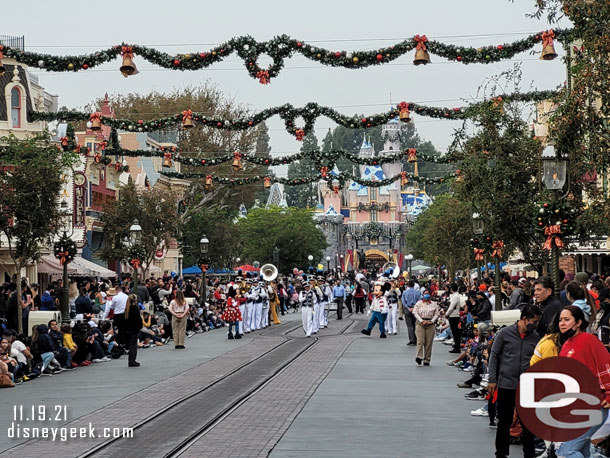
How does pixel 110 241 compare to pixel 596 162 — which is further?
pixel 110 241

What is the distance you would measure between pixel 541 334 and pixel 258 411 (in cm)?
504

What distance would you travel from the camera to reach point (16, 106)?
4691 cm

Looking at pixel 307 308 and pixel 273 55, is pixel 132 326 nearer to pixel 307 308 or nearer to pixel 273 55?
pixel 273 55

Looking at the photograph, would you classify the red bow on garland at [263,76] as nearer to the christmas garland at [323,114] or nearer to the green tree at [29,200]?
the christmas garland at [323,114]

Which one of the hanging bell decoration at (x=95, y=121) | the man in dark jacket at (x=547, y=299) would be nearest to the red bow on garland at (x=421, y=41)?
the hanging bell decoration at (x=95, y=121)

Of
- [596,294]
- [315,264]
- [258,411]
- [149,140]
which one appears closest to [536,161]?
[596,294]

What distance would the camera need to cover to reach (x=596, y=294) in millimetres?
18750

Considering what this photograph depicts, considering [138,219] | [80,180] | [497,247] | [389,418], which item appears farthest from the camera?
Result: [138,219]

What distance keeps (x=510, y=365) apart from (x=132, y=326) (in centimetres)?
1352

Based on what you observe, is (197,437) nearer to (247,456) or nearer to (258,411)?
(247,456)

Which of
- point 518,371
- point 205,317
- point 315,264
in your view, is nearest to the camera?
point 518,371

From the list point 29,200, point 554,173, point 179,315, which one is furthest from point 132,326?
point 554,173

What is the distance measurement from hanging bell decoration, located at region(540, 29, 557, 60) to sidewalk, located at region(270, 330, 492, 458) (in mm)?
7088

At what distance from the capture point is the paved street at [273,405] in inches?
493
